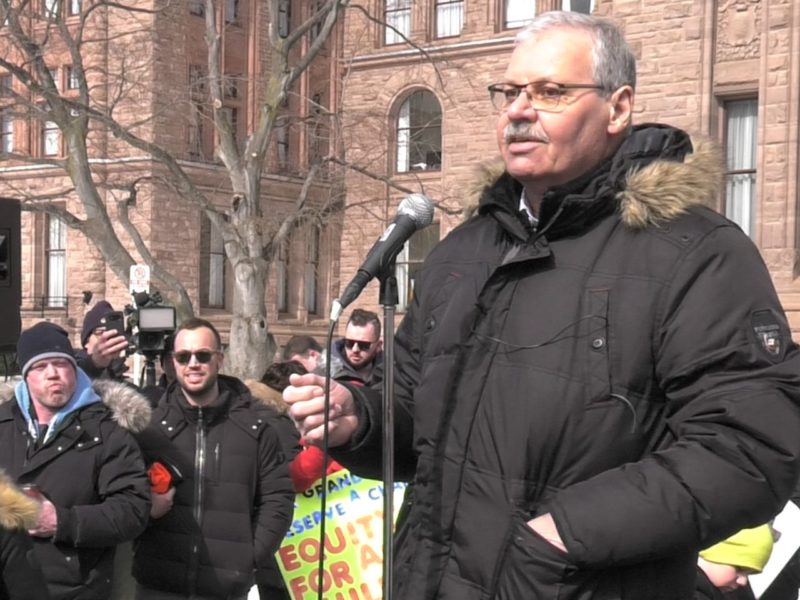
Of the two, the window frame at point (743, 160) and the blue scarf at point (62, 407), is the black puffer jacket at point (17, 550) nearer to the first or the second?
the blue scarf at point (62, 407)

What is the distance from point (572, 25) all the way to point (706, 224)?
0.49 m

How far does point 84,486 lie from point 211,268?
3349 cm

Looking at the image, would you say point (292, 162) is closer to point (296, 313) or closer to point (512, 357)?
point (296, 313)

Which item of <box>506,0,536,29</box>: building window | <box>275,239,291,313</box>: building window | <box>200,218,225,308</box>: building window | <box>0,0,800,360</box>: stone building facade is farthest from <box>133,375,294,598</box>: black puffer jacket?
<box>275,239,291,313</box>: building window

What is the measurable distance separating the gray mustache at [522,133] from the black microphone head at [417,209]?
11.9 inches

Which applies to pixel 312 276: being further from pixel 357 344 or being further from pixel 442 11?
pixel 357 344

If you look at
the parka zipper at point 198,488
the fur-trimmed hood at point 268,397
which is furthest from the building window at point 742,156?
the parka zipper at point 198,488

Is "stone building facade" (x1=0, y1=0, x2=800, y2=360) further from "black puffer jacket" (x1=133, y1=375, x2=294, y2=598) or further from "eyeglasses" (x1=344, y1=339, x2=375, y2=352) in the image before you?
"black puffer jacket" (x1=133, y1=375, x2=294, y2=598)

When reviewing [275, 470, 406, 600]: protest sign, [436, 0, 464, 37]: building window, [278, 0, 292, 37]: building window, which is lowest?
[275, 470, 406, 600]: protest sign

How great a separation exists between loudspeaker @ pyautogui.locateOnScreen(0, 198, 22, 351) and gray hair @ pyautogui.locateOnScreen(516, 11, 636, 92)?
3281 mm

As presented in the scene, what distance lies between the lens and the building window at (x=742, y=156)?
68.1 feet

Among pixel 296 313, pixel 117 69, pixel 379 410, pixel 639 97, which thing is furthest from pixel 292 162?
pixel 379 410

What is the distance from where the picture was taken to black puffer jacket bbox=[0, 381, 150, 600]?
225 inches

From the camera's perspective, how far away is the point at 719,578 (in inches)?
174
